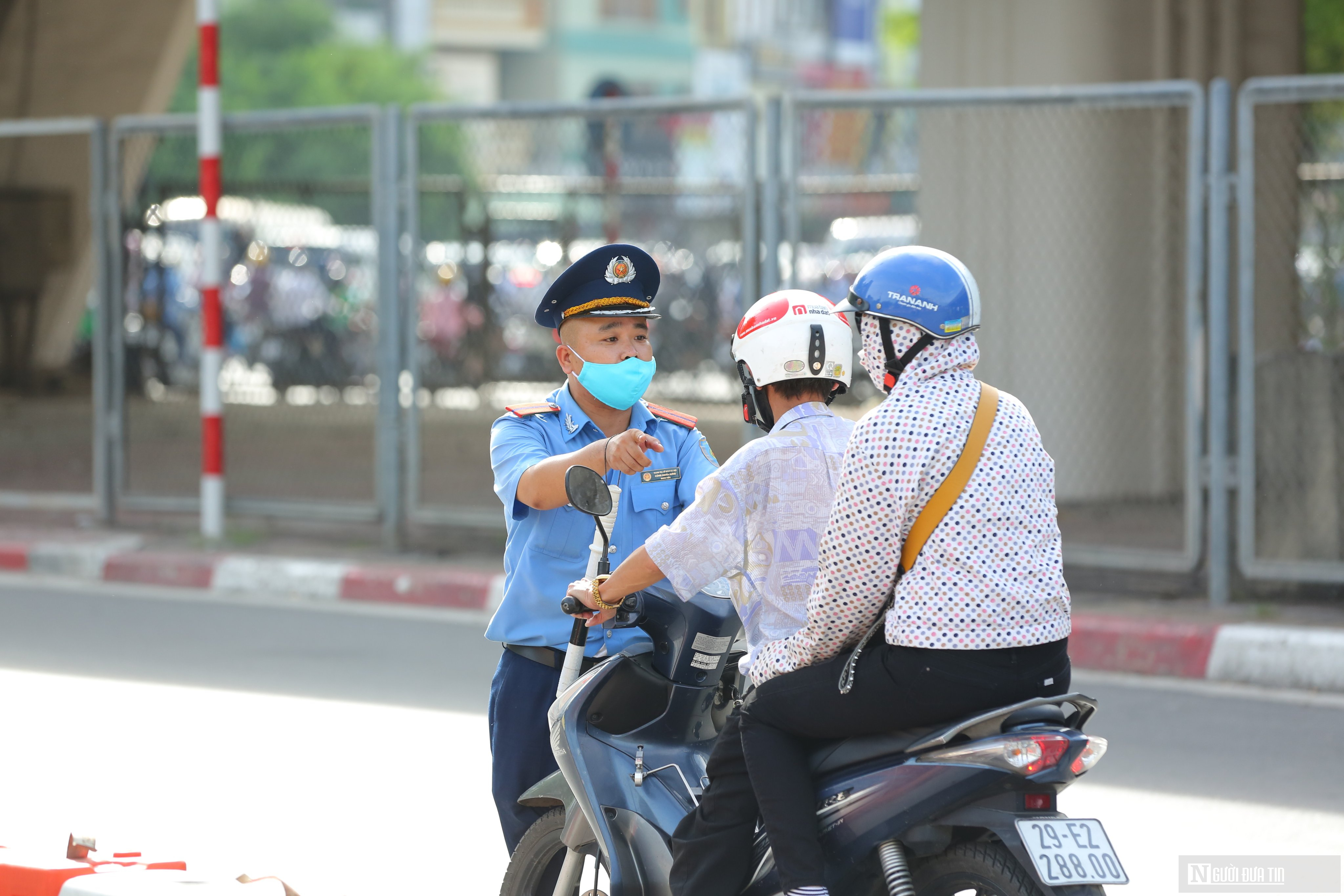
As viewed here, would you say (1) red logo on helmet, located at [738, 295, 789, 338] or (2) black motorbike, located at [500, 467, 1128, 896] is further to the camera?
(1) red logo on helmet, located at [738, 295, 789, 338]

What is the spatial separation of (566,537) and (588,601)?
43cm

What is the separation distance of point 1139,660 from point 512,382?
13.8ft

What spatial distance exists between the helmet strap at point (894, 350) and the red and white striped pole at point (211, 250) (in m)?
6.60

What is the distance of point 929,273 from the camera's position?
266 centimetres

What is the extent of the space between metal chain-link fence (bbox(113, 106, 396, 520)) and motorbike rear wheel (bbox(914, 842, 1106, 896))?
670 centimetres

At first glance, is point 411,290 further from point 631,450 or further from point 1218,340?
Result: point 631,450

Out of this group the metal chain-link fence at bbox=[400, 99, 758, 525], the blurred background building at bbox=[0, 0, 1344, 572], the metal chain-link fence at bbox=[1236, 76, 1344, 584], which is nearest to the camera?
the metal chain-link fence at bbox=[1236, 76, 1344, 584]

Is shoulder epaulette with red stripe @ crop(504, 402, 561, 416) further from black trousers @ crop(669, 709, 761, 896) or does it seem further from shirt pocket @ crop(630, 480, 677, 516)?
black trousers @ crop(669, 709, 761, 896)

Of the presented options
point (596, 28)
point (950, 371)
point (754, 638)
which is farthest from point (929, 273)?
point (596, 28)

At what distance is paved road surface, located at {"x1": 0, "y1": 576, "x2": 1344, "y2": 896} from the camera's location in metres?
4.58

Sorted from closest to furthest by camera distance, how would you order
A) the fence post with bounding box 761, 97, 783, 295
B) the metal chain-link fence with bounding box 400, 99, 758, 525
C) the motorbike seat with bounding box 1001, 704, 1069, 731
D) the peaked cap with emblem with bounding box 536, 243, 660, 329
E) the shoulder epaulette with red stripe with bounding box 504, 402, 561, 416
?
the motorbike seat with bounding box 1001, 704, 1069, 731 → the peaked cap with emblem with bounding box 536, 243, 660, 329 → the shoulder epaulette with red stripe with bounding box 504, 402, 561, 416 → the fence post with bounding box 761, 97, 783, 295 → the metal chain-link fence with bounding box 400, 99, 758, 525

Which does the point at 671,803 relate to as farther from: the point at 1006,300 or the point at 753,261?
the point at 1006,300

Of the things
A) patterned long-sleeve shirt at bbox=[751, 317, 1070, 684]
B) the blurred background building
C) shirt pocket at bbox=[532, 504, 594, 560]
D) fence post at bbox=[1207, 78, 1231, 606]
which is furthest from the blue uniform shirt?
the blurred background building

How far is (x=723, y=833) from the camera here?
2795 millimetres
